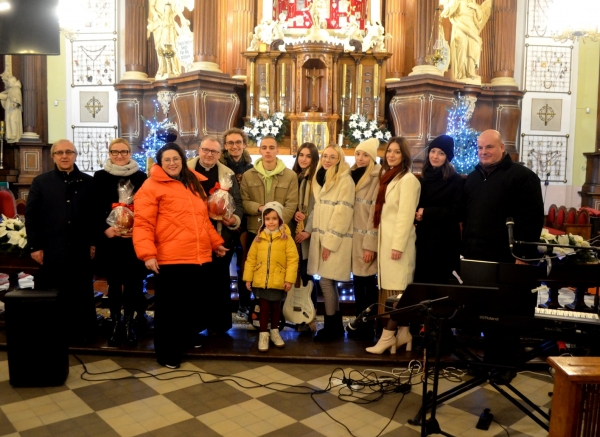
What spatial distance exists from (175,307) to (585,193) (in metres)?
10.9

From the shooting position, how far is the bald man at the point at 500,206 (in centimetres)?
391

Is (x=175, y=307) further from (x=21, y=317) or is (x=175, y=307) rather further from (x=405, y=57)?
(x=405, y=57)

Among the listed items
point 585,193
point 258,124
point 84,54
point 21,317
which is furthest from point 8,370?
point 585,193

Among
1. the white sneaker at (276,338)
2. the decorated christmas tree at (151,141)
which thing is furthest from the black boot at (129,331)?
the decorated christmas tree at (151,141)

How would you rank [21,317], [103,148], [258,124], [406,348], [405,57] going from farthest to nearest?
[103,148], [405,57], [258,124], [406,348], [21,317]

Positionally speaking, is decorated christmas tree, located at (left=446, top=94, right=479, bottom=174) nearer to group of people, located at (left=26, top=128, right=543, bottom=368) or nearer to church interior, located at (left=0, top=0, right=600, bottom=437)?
church interior, located at (left=0, top=0, right=600, bottom=437)

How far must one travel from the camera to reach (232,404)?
3619 mm

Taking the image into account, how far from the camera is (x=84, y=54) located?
1306 cm

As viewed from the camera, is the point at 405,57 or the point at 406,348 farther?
the point at 405,57

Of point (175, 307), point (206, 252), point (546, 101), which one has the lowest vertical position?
point (175, 307)

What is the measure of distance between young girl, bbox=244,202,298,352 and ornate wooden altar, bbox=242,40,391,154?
6097mm

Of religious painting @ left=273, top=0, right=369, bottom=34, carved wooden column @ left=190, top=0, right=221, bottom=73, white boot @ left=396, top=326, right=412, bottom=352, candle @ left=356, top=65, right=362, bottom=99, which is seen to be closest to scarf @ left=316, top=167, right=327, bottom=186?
white boot @ left=396, top=326, right=412, bottom=352

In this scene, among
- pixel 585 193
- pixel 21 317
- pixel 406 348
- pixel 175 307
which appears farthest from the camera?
pixel 585 193

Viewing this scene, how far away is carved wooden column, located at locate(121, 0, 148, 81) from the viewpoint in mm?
11547
